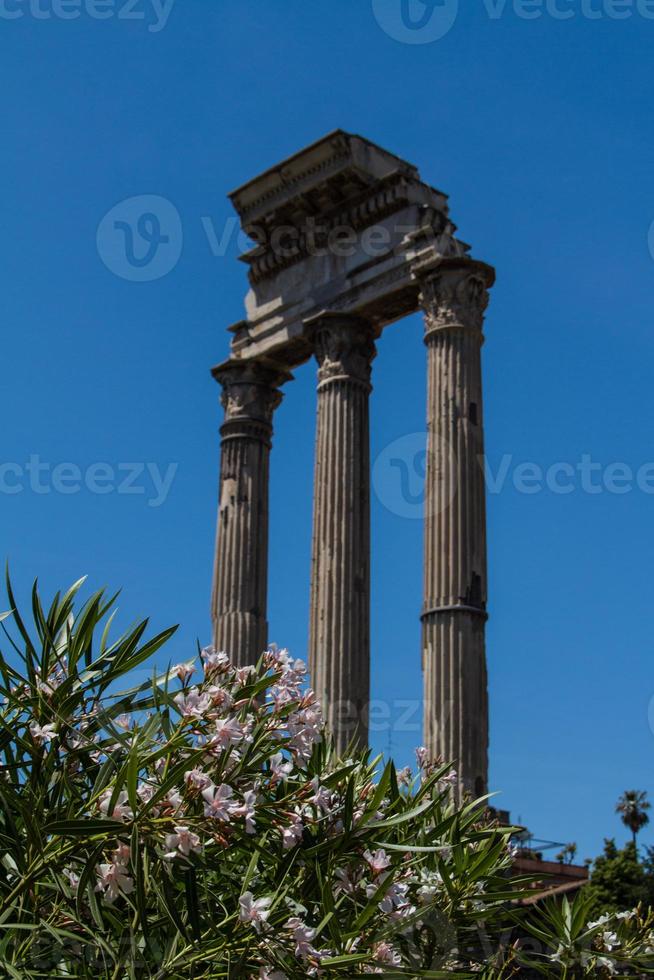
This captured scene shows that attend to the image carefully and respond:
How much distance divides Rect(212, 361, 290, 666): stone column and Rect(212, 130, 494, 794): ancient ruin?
3cm

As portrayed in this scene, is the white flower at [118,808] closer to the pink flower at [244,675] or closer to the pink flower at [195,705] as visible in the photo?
the pink flower at [195,705]

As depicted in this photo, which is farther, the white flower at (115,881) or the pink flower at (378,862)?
the pink flower at (378,862)

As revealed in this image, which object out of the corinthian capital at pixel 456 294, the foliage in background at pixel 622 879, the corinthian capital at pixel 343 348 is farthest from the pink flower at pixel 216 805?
the foliage in background at pixel 622 879

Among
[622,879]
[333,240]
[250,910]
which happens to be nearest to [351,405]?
[333,240]

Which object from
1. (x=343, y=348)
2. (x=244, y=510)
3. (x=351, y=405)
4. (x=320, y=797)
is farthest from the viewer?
(x=244, y=510)

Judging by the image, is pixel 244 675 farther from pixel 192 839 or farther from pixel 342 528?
pixel 342 528

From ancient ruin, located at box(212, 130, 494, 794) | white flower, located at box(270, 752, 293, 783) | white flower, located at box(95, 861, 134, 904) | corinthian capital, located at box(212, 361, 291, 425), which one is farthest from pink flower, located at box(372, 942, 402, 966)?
corinthian capital, located at box(212, 361, 291, 425)

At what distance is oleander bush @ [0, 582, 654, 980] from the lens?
582cm

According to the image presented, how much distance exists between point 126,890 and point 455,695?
18426mm

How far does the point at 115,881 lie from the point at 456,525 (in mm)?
19774

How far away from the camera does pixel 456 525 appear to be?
2534 cm

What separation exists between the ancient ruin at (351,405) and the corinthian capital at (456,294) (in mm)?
27

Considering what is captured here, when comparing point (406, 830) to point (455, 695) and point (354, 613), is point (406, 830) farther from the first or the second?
point (354, 613)

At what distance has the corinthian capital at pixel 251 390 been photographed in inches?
1288
